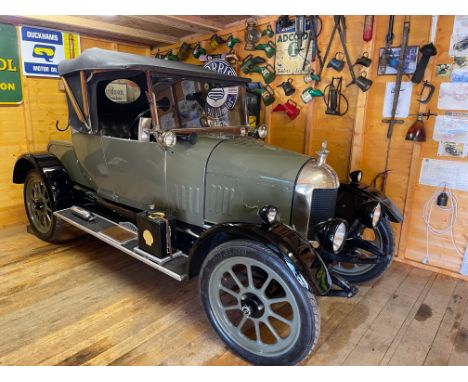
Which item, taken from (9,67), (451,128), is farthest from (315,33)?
(9,67)

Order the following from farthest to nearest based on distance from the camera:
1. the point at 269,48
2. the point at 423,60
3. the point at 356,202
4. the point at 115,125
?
the point at 269,48 < the point at 115,125 < the point at 423,60 < the point at 356,202

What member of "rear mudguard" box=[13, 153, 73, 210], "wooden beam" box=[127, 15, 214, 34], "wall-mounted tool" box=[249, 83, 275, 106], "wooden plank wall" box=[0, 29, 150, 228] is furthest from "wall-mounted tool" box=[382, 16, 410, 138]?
"wooden plank wall" box=[0, 29, 150, 228]

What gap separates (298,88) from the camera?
3746 mm

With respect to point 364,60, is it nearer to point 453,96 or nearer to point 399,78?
point 399,78

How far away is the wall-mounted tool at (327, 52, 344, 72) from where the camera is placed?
336 cm

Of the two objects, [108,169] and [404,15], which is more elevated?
[404,15]

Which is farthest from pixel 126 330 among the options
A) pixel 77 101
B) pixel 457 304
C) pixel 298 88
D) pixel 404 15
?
pixel 404 15

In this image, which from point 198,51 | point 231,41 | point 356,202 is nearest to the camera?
point 356,202

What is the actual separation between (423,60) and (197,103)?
192 centimetres

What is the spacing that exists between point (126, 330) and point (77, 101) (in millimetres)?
1901

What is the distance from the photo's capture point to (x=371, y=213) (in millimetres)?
2459

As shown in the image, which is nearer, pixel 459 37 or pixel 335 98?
pixel 459 37

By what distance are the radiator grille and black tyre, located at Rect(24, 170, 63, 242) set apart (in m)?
2.47
